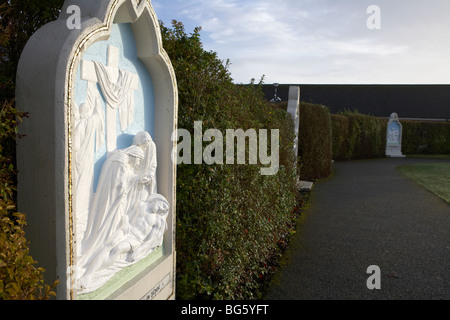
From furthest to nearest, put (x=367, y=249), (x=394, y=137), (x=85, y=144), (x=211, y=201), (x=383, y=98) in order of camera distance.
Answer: (x=383, y=98)
(x=394, y=137)
(x=367, y=249)
(x=211, y=201)
(x=85, y=144)

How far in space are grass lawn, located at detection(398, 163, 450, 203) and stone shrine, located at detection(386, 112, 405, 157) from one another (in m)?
6.74

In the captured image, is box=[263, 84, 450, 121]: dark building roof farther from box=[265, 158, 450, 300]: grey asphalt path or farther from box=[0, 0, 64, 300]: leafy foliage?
box=[0, 0, 64, 300]: leafy foliage

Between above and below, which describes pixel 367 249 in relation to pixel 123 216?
below

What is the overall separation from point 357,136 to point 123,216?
68.8 ft

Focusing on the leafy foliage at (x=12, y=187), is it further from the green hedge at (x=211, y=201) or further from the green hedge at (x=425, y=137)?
the green hedge at (x=425, y=137)

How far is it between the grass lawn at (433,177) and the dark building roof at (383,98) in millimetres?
17159

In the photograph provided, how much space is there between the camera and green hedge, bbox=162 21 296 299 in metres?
3.71

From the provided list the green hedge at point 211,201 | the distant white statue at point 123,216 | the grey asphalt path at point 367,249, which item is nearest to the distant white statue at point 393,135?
the grey asphalt path at point 367,249

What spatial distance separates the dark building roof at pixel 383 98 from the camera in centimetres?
3347

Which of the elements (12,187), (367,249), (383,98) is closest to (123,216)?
(12,187)

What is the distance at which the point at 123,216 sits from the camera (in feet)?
8.68

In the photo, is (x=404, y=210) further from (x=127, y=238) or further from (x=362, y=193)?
(x=127, y=238)

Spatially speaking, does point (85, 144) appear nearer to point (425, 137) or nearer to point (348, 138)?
point (348, 138)

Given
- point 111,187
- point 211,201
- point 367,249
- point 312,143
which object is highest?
point 312,143
